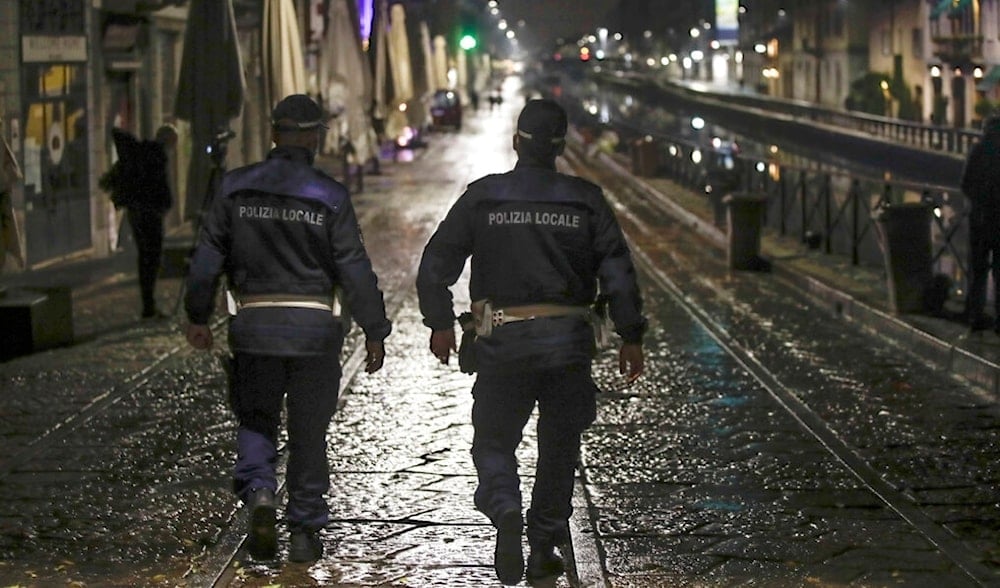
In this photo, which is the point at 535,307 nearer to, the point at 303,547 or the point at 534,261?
the point at 534,261

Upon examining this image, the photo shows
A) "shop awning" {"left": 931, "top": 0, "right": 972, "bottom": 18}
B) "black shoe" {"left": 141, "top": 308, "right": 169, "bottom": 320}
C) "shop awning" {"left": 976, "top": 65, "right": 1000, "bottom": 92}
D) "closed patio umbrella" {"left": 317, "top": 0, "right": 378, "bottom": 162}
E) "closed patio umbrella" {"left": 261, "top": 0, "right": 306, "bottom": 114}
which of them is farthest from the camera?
"shop awning" {"left": 931, "top": 0, "right": 972, "bottom": 18}

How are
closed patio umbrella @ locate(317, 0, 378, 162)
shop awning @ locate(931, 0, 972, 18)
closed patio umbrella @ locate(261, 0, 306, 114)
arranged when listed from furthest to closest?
shop awning @ locate(931, 0, 972, 18) → closed patio umbrella @ locate(317, 0, 378, 162) → closed patio umbrella @ locate(261, 0, 306, 114)

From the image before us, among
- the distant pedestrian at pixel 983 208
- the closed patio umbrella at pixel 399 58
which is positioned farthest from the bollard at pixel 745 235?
the closed patio umbrella at pixel 399 58

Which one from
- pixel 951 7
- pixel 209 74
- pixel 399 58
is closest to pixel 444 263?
pixel 209 74

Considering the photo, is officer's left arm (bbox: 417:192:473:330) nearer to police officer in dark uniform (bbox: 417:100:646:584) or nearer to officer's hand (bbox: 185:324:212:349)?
police officer in dark uniform (bbox: 417:100:646:584)

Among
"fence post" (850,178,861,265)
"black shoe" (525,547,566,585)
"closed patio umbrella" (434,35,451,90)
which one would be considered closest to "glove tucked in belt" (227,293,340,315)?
"black shoe" (525,547,566,585)

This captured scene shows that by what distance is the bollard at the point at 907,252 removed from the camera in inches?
568

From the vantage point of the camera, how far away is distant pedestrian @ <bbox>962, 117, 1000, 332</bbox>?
12219mm

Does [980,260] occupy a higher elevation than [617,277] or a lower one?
lower

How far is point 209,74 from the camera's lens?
15828 millimetres

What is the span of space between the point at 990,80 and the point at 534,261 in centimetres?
5592

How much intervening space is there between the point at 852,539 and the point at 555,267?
77.3 inches

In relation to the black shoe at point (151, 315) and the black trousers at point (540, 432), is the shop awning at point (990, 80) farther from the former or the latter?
the black trousers at point (540, 432)

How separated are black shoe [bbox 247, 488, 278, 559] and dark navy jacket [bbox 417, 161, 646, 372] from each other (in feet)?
2.99
